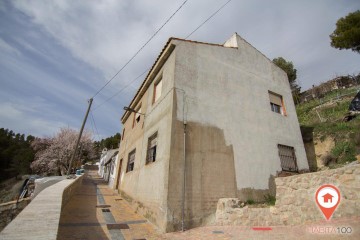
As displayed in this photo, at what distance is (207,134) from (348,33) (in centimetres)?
2076

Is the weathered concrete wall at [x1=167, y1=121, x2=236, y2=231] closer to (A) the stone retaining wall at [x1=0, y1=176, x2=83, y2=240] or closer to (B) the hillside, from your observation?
(A) the stone retaining wall at [x1=0, y1=176, x2=83, y2=240]

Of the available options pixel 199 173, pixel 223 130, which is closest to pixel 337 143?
pixel 223 130

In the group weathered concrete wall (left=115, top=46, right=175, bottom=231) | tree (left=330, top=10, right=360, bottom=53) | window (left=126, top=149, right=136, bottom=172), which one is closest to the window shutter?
weathered concrete wall (left=115, top=46, right=175, bottom=231)

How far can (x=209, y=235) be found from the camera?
18.7ft

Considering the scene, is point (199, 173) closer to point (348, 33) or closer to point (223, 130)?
point (223, 130)

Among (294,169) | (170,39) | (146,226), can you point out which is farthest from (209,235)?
(170,39)

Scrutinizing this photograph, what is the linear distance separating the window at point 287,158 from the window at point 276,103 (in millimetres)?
2247

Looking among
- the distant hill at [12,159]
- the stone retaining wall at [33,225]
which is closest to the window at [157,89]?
the stone retaining wall at [33,225]

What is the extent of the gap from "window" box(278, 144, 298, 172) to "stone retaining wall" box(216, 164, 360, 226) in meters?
3.02

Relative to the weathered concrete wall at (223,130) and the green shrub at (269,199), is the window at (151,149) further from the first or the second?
the green shrub at (269,199)

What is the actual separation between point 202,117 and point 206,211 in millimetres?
3463

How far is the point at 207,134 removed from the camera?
25.6 feet

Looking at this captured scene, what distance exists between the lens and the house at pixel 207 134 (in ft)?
22.3

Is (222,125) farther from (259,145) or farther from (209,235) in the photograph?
(209,235)
